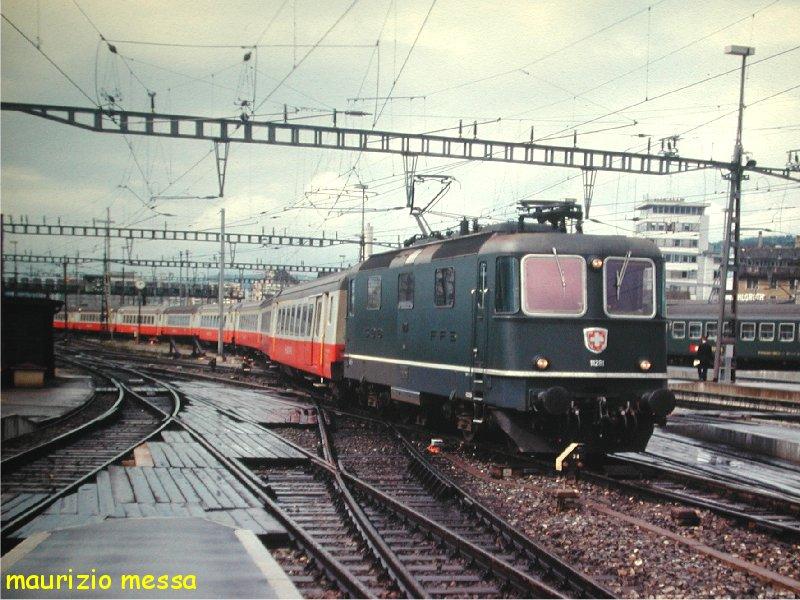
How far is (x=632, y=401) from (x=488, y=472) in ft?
7.22

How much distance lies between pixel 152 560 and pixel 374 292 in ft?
36.8

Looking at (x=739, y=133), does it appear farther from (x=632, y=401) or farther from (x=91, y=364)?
(x=91, y=364)

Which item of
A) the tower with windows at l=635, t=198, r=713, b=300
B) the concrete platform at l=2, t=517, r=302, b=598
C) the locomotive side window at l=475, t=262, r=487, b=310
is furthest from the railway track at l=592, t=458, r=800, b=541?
the tower with windows at l=635, t=198, r=713, b=300

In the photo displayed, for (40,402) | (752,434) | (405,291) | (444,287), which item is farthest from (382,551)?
(40,402)

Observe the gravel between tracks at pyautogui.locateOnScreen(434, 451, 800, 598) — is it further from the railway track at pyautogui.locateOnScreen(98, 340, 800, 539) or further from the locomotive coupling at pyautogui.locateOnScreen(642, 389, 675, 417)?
the locomotive coupling at pyautogui.locateOnScreen(642, 389, 675, 417)

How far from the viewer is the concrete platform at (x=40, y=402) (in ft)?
52.5

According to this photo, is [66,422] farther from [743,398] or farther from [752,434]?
[743,398]

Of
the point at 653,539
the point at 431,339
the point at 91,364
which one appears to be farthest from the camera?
the point at 91,364

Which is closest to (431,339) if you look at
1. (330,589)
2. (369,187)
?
(330,589)

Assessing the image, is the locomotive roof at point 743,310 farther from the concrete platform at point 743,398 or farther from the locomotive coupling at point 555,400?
the locomotive coupling at point 555,400

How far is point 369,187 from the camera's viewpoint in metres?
33.2

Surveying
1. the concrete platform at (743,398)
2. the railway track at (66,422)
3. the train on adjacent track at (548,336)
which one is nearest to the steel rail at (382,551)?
the train on adjacent track at (548,336)

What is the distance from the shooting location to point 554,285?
12.0 metres

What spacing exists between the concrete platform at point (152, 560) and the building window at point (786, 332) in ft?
112
